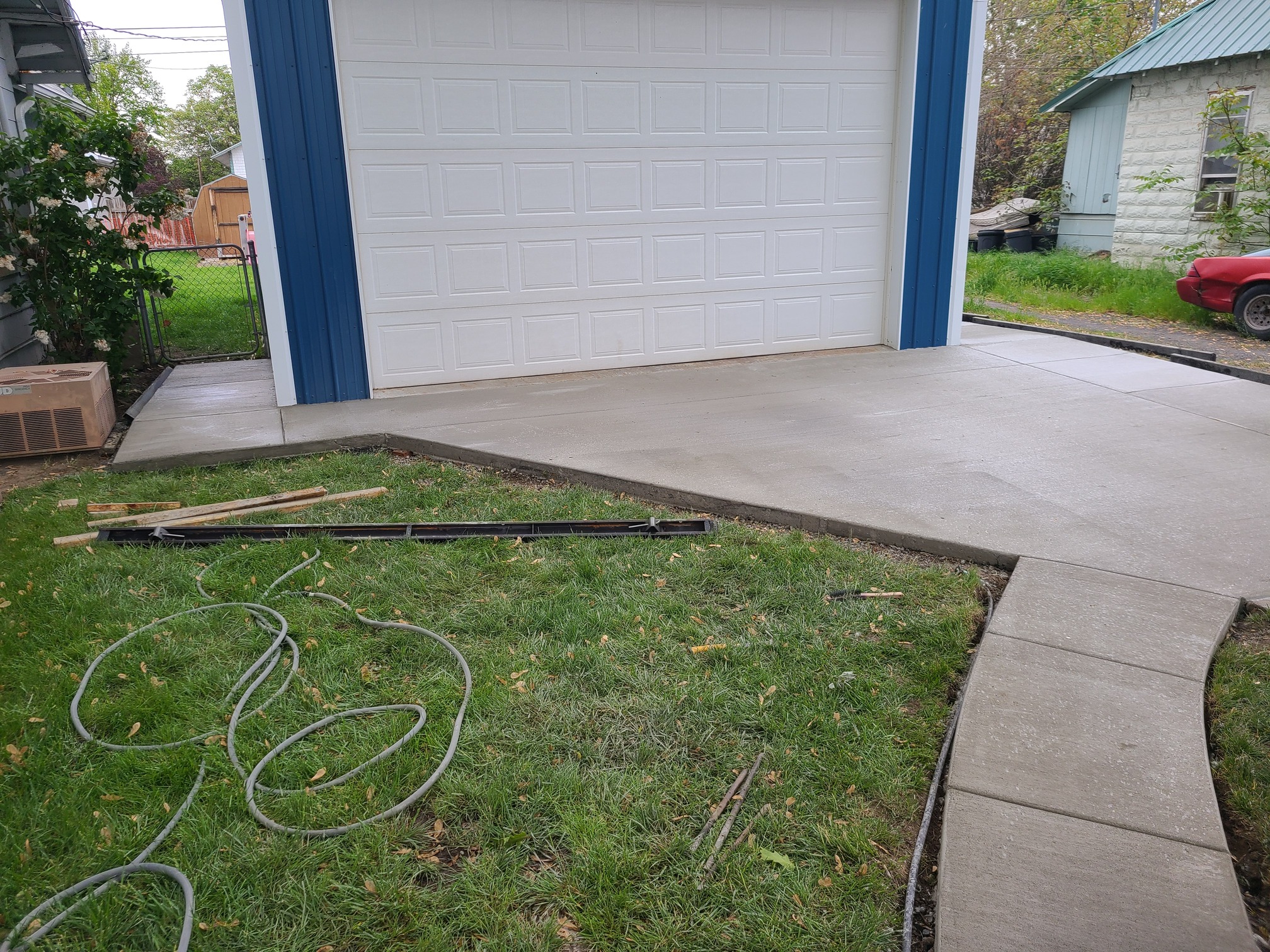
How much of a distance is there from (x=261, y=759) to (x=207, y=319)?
9.99 m

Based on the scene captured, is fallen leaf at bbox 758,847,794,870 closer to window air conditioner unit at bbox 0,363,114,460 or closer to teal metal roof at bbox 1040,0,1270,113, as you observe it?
window air conditioner unit at bbox 0,363,114,460

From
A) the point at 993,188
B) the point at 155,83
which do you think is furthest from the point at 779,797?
the point at 155,83

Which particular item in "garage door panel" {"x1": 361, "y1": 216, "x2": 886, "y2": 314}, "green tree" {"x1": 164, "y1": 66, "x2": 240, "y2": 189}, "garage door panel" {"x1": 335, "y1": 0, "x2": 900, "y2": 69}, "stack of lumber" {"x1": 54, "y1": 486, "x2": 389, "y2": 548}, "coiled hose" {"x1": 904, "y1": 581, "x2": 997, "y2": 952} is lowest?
"coiled hose" {"x1": 904, "y1": 581, "x2": 997, "y2": 952}

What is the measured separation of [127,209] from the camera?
750 centimetres

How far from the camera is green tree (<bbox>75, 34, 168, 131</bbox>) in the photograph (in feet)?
27.0

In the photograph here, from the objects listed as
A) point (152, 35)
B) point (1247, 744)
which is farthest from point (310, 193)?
point (152, 35)

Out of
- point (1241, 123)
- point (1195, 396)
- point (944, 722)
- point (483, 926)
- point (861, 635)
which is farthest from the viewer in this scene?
point (1241, 123)

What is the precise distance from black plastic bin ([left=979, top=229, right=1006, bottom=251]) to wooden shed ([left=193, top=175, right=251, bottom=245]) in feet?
71.4

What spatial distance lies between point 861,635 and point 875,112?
5.89 m

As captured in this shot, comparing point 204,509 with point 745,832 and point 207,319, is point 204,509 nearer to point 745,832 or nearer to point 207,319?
point 745,832

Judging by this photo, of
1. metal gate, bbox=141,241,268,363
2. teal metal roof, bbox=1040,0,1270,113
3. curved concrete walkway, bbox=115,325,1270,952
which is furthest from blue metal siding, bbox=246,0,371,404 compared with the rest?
teal metal roof, bbox=1040,0,1270,113

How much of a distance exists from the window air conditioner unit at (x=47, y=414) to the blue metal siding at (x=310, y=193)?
4.49ft

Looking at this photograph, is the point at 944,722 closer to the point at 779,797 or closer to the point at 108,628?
the point at 779,797

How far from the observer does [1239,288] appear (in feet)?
31.2
